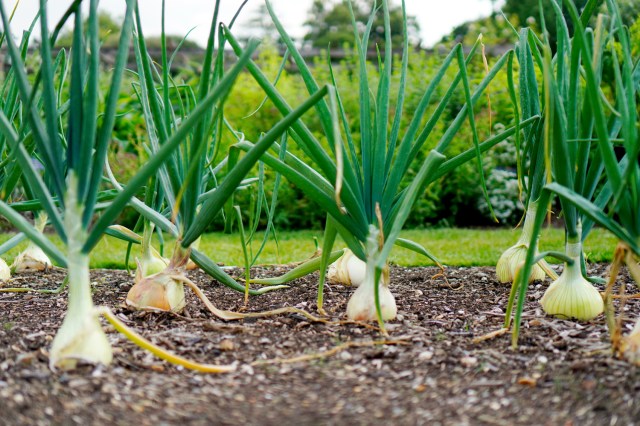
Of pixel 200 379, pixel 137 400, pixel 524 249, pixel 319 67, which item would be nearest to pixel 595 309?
pixel 524 249

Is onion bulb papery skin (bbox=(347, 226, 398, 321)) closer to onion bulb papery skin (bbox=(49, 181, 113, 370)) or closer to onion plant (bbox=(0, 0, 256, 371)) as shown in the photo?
onion plant (bbox=(0, 0, 256, 371))

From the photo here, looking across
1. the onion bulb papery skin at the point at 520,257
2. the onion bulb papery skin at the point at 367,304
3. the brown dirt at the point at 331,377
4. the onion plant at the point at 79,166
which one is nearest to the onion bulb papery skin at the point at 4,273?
the brown dirt at the point at 331,377

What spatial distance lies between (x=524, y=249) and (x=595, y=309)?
1.81ft

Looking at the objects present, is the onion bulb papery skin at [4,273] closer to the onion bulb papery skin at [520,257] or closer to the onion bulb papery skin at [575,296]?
the onion bulb papery skin at [520,257]

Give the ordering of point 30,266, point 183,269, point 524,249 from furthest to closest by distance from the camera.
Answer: point 30,266 < point 524,249 < point 183,269

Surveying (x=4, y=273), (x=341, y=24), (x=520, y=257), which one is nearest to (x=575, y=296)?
(x=520, y=257)

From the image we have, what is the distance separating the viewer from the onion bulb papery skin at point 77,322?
137 centimetres

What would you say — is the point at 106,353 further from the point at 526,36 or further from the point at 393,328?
the point at 526,36

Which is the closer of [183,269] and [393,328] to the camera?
[393,328]

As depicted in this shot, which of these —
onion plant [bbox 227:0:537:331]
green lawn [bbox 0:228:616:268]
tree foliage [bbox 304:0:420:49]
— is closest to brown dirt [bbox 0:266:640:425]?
onion plant [bbox 227:0:537:331]

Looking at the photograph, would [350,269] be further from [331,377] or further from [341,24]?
[341,24]

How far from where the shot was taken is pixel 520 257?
2375 millimetres

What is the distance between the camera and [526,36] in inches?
77.0

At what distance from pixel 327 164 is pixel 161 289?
1.92ft
